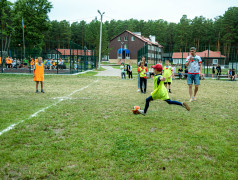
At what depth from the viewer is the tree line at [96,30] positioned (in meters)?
48.8

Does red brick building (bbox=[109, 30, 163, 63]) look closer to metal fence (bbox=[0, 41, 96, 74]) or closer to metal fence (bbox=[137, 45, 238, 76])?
metal fence (bbox=[137, 45, 238, 76])

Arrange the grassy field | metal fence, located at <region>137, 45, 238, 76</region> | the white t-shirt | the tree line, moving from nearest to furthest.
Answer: the grassy field → the white t-shirt → metal fence, located at <region>137, 45, 238, 76</region> → the tree line

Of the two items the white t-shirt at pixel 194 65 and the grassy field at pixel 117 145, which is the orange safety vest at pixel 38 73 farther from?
the white t-shirt at pixel 194 65

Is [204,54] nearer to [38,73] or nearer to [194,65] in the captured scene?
[194,65]

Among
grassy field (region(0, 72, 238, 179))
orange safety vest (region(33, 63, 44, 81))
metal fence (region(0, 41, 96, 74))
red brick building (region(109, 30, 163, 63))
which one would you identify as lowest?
grassy field (region(0, 72, 238, 179))

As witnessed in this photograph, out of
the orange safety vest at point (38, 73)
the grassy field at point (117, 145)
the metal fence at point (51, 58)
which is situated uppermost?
the metal fence at point (51, 58)

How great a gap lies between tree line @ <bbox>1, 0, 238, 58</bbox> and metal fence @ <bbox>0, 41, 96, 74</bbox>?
1.75 meters

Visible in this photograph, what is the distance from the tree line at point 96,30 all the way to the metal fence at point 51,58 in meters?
1.75

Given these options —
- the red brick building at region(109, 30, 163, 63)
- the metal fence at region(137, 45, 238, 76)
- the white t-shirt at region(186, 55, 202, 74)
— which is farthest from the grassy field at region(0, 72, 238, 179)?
the red brick building at region(109, 30, 163, 63)

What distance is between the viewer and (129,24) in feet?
334

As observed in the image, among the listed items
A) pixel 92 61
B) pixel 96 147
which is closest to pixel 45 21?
pixel 92 61

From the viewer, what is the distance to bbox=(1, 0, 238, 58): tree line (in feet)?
160

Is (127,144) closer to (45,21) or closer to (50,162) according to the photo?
(50,162)

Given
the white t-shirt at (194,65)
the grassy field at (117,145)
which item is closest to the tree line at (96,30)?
the white t-shirt at (194,65)
